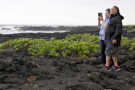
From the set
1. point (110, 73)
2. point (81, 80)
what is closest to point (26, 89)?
point (81, 80)

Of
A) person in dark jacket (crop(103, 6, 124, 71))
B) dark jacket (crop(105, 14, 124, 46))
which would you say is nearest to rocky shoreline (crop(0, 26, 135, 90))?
person in dark jacket (crop(103, 6, 124, 71))

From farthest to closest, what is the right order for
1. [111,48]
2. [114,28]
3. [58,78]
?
[111,48] → [114,28] → [58,78]

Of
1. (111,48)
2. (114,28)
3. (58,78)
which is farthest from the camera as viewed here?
(111,48)

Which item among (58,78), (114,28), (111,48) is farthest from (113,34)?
(58,78)

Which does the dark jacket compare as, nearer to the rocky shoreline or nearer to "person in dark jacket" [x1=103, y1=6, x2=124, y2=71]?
"person in dark jacket" [x1=103, y1=6, x2=124, y2=71]

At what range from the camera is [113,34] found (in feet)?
18.4

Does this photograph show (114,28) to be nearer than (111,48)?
Yes

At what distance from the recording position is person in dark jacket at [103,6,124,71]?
214 inches

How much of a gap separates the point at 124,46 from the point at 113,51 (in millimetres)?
5359

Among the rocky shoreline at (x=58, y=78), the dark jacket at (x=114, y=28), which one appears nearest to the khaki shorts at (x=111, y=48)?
the dark jacket at (x=114, y=28)

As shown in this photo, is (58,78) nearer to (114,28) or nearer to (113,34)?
(113,34)

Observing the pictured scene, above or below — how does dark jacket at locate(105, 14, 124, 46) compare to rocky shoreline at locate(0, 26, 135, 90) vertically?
above

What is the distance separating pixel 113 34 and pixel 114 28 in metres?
0.20

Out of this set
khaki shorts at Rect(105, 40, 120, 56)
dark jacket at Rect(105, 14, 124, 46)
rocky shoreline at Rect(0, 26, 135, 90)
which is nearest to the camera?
rocky shoreline at Rect(0, 26, 135, 90)
